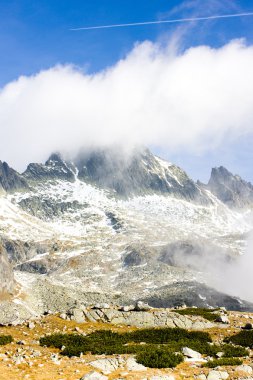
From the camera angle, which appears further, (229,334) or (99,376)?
(229,334)

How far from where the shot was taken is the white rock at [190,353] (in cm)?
2810

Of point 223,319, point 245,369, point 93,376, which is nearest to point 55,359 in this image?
point 93,376

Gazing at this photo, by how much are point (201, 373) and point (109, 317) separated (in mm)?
20573

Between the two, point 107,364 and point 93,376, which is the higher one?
point 93,376

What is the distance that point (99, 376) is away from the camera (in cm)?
2286

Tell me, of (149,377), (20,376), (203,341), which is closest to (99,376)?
(149,377)

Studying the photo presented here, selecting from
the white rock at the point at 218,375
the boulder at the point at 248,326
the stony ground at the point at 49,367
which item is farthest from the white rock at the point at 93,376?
the boulder at the point at 248,326

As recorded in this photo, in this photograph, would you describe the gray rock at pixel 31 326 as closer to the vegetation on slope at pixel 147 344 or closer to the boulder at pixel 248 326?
the vegetation on slope at pixel 147 344

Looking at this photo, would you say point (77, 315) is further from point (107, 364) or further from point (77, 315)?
point (107, 364)

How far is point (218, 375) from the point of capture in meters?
23.5

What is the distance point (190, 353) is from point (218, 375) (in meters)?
5.05

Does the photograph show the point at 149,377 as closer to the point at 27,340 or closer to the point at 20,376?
the point at 20,376

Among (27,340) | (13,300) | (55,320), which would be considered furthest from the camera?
(13,300)

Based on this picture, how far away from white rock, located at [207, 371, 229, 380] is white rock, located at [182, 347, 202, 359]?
443 cm
